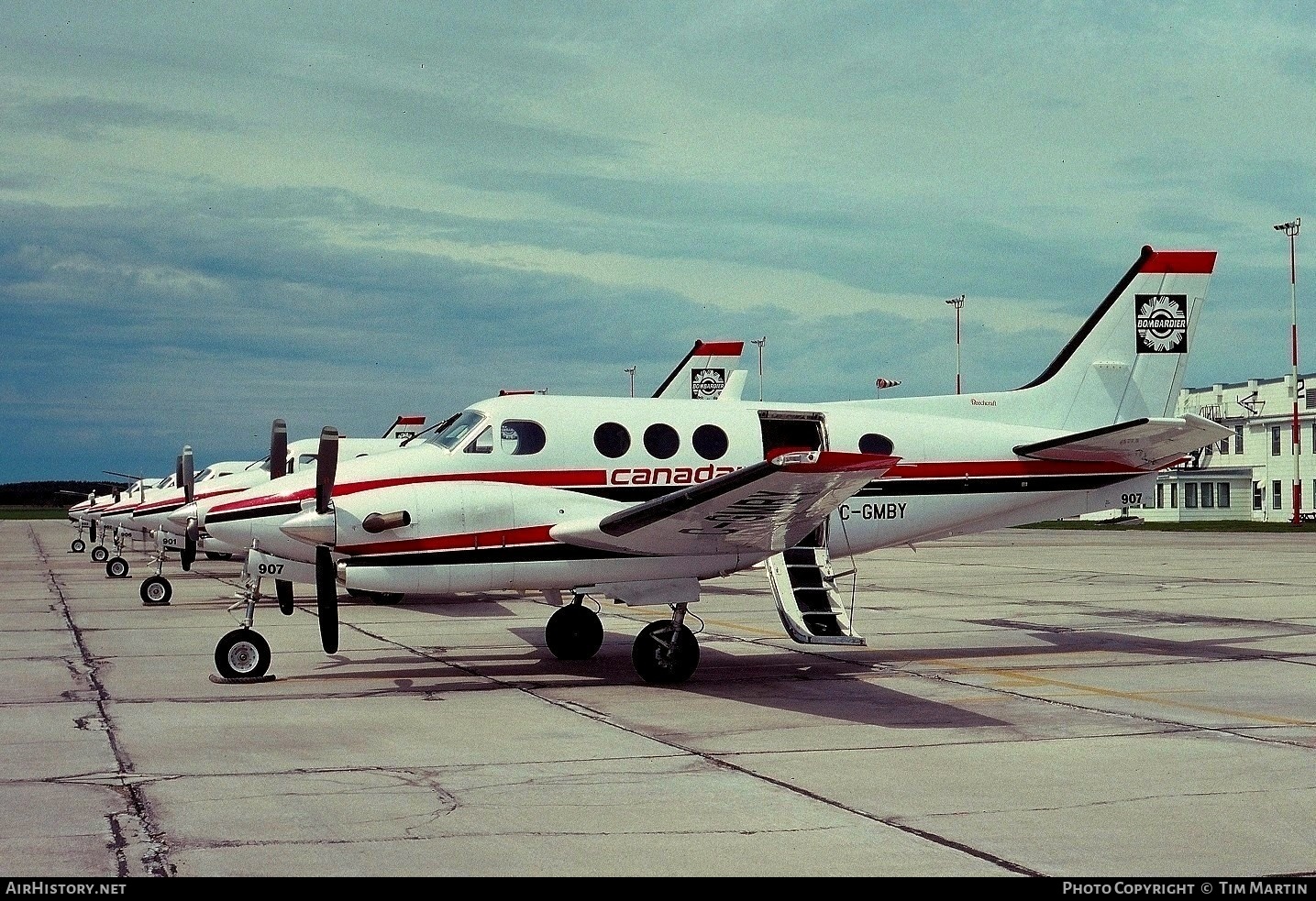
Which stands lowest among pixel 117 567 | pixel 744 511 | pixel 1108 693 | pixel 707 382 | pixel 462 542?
pixel 117 567

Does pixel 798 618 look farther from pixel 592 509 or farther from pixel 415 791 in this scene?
pixel 415 791

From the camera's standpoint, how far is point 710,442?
15.4m

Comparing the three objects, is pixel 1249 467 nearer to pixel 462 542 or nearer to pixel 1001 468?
pixel 1001 468

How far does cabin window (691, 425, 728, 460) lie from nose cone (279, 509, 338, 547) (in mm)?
4391

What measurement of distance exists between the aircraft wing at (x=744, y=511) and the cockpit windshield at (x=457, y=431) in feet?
5.23

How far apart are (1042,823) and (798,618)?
569cm

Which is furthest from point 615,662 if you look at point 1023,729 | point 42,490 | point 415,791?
point 42,490

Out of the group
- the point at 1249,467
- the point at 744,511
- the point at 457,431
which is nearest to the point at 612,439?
the point at 457,431

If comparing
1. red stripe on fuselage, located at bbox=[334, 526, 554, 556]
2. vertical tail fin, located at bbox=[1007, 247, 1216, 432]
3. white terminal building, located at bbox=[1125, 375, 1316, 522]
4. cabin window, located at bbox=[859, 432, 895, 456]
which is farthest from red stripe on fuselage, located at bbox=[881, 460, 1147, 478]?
white terminal building, located at bbox=[1125, 375, 1316, 522]

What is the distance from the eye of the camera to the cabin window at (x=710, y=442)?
50.2 feet

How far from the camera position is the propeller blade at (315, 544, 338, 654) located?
13.0 metres

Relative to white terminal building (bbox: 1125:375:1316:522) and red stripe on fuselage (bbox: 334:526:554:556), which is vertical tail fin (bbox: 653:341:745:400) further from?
white terminal building (bbox: 1125:375:1316:522)

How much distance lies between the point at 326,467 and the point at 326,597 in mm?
1292

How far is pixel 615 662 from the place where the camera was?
15758 mm
